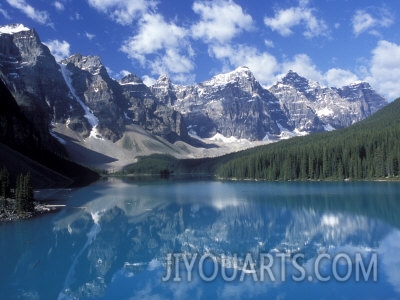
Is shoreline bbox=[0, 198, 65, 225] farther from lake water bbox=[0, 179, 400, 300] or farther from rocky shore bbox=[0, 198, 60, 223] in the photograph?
lake water bbox=[0, 179, 400, 300]

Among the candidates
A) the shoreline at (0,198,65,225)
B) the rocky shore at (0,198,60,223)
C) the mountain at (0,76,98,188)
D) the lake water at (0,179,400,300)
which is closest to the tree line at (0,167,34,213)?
the rocky shore at (0,198,60,223)

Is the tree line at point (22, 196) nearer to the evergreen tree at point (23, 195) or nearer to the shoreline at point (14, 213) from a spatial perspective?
the evergreen tree at point (23, 195)

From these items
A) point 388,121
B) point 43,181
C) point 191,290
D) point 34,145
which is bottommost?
point 191,290

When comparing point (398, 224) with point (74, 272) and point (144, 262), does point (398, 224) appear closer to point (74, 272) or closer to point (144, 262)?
point (144, 262)

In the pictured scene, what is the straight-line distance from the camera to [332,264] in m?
27.6

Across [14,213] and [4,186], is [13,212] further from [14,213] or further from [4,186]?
[4,186]

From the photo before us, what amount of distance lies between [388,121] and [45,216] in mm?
144358

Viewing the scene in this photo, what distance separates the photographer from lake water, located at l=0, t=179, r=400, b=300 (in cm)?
2334

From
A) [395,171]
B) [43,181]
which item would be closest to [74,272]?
[43,181]

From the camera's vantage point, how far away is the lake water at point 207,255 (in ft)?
76.6

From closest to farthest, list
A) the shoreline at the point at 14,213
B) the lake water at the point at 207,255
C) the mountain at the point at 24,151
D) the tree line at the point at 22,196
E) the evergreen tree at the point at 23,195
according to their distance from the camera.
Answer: the lake water at the point at 207,255 → the shoreline at the point at 14,213 → the evergreen tree at the point at 23,195 → the tree line at the point at 22,196 → the mountain at the point at 24,151

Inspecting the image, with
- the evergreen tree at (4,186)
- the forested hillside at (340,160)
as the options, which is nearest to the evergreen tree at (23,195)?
the evergreen tree at (4,186)

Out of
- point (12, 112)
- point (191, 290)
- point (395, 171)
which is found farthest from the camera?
point (12, 112)

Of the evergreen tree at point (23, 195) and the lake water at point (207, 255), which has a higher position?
the evergreen tree at point (23, 195)
